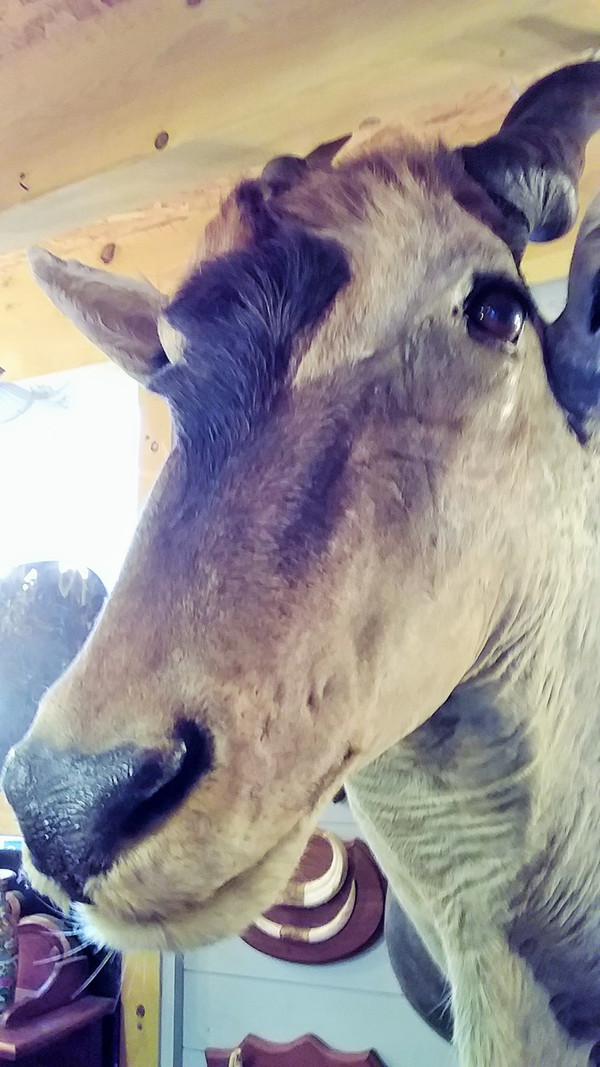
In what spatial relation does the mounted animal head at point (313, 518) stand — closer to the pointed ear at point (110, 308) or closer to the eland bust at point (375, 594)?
the eland bust at point (375, 594)

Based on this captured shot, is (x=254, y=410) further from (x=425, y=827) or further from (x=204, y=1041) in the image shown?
(x=204, y=1041)

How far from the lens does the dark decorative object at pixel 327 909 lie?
0.97 meters

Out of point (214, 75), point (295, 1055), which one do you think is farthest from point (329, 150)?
point (295, 1055)

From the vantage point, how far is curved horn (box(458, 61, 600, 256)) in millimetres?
555

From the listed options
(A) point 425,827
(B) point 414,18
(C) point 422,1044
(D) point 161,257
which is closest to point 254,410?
(A) point 425,827

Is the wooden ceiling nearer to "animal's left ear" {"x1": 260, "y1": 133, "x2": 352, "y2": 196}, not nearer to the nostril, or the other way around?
"animal's left ear" {"x1": 260, "y1": 133, "x2": 352, "y2": 196}

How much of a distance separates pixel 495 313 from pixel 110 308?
35 cm

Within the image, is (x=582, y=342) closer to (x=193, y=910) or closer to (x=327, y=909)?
(x=193, y=910)

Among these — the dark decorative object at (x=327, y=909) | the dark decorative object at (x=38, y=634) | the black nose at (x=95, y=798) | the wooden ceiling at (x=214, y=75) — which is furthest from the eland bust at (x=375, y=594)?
the dark decorative object at (x=38, y=634)

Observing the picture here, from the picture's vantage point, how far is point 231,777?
13.4 inches

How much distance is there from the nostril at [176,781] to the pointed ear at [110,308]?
0.40 metres

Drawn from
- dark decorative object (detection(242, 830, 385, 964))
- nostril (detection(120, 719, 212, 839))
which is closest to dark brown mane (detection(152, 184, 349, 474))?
nostril (detection(120, 719, 212, 839))

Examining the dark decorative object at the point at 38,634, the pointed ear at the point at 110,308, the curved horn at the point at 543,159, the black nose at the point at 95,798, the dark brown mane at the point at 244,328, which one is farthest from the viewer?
the dark decorative object at the point at 38,634

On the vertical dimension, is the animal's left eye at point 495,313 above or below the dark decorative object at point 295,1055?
above
